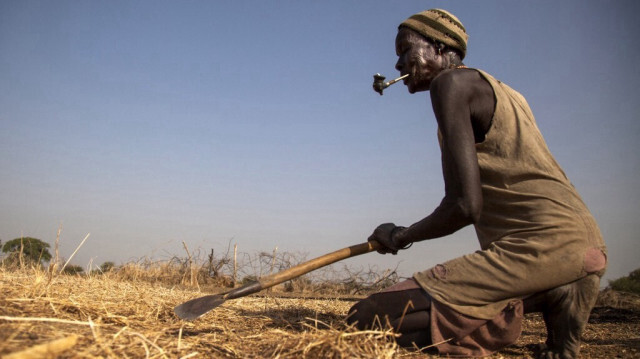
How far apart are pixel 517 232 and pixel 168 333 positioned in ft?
5.76

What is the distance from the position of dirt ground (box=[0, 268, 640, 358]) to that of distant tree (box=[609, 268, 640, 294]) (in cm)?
500

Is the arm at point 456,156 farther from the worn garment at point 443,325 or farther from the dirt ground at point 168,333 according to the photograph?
the dirt ground at point 168,333

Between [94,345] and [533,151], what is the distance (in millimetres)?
2064

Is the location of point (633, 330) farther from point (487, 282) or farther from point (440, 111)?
point (440, 111)

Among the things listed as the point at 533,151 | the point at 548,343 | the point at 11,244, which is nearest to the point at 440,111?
the point at 533,151

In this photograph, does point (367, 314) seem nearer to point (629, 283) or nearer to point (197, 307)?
point (197, 307)

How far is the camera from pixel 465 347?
2094 mm

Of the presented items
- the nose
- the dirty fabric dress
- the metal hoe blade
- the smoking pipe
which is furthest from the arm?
the metal hoe blade

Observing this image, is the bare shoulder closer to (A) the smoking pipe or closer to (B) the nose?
(B) the nose

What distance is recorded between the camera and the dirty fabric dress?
2.00m

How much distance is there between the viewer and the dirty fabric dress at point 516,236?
6.57 feet

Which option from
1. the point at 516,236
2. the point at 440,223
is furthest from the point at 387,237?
the point at 516,236

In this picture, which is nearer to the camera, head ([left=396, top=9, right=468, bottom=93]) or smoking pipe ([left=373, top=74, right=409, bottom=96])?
head ([left=396, top=9, right=468, bottom=93])

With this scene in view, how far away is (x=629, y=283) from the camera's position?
8148 mm
